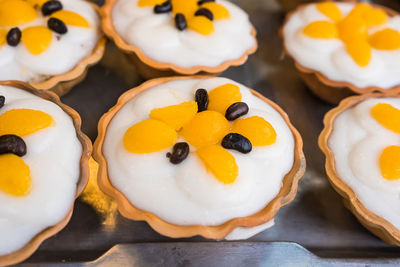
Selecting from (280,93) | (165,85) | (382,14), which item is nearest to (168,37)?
(165,85)

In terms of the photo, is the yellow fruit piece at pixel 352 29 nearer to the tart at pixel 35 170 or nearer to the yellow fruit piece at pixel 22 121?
the tart at pixel 35 170

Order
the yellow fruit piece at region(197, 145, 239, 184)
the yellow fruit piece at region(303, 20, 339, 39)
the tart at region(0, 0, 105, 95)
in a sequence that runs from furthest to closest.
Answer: the yellow fruit piece at region(303, 20, 339, 39)
the tart at region(0, 0, 105, 95)
the yellow fruit piece at region(197, 145, 239, 184)

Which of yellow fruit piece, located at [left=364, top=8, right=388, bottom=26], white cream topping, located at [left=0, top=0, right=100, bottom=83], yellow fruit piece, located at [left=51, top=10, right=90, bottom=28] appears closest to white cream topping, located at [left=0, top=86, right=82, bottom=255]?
white cream topping, located at [left=0, top=0, right=100, bottom=83]

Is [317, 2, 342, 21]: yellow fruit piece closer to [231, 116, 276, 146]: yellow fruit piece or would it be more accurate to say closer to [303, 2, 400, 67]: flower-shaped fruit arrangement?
[303, 2, 400, 67]: flower-shaped fruit arrangement

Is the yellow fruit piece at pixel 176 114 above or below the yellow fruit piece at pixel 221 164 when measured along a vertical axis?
above

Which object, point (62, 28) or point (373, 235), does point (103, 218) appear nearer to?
point (62, 28)

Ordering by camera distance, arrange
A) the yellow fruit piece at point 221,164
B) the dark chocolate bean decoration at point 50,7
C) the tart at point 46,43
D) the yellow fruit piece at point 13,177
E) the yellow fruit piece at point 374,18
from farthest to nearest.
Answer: the yellow fruit piece at point 374,18
the dark chocolate bean decoration at point 50,7
the tart at point 46,43
the yellow fruit piece at point 221,164
the yellow fruit piece at point 13,177

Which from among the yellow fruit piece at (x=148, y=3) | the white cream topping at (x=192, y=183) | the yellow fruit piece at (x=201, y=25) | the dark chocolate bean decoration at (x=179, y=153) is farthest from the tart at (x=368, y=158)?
the yellow fruit piece at (x=148, y=3)
